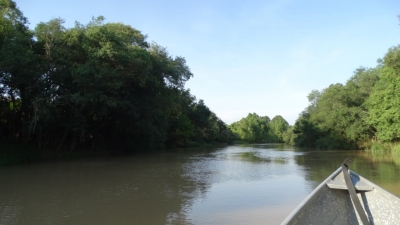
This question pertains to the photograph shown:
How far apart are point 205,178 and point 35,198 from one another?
657 cm

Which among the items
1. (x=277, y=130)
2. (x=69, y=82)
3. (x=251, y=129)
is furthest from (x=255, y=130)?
Result: (x=69, y=82)

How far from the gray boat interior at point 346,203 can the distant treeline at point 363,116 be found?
52.2 ft

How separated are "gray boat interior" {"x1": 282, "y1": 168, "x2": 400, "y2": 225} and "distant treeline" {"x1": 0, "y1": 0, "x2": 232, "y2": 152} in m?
18.4

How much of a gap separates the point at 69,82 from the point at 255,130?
87.0 metres

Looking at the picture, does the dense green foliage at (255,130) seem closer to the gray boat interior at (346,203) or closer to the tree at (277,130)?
the tree at (277,130)

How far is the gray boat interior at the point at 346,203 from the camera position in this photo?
417 cm

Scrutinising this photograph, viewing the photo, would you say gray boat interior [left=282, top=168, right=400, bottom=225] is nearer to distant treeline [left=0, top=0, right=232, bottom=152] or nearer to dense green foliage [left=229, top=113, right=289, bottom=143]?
distant treeline [left=0, top=0, right=232, bottom=152]

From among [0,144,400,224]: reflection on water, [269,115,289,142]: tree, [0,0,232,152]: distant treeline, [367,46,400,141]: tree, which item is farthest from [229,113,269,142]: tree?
[0,144,400,224]: reflection on water

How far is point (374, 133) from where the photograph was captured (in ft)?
112

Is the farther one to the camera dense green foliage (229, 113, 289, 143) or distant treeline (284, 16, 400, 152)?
dense green foliage (229, 113, 289, 143)

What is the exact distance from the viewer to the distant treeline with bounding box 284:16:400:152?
27562mm

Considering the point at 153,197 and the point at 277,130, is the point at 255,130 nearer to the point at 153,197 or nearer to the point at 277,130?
the point at 277,130

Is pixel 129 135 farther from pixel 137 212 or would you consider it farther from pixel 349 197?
pixel 349 197

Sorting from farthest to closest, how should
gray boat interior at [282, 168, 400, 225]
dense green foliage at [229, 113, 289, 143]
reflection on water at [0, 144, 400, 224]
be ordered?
dense green foliage at [229, 113, 289, 143]
reflection on water at [0, 144, 400, 224]
gray boat interior at [282, 168, 400, 225]
